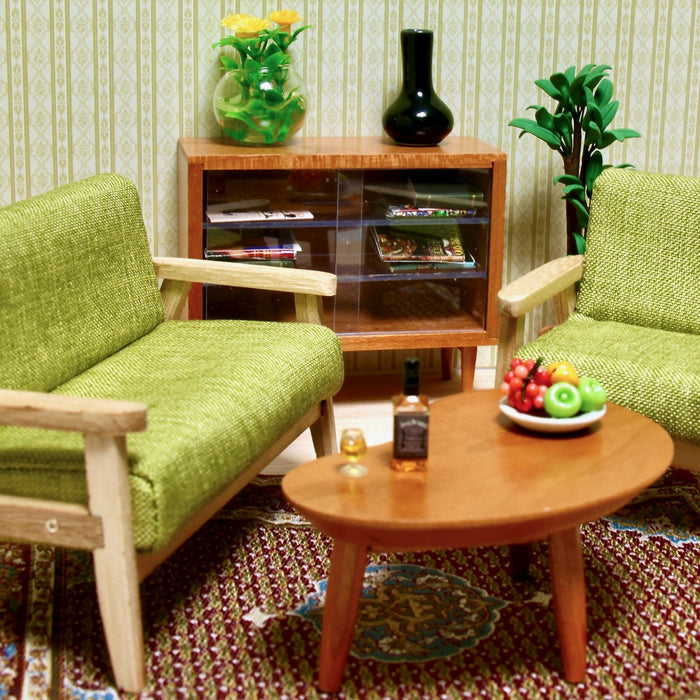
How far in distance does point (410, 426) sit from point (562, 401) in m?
0.38

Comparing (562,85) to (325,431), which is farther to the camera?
(562,85)

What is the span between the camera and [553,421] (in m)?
2.29

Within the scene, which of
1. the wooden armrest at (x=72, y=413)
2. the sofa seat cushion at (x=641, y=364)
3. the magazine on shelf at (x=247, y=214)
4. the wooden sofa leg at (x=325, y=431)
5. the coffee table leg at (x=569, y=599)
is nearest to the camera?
the wooden armrest at (x=72, y=413)

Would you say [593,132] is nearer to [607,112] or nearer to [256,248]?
[607,112]

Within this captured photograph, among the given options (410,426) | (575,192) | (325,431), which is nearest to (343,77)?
(575,192)

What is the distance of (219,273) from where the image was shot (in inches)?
118

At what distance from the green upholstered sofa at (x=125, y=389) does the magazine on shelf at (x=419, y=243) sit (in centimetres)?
76

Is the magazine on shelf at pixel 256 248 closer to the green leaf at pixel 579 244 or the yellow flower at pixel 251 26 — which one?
the yellow flower at pixel 251 26

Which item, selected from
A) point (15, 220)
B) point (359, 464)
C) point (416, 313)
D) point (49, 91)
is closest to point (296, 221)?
point (416, 313)

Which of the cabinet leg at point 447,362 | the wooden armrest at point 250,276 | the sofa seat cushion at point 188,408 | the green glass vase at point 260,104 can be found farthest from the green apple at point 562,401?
the cabinet leg at point 447,362

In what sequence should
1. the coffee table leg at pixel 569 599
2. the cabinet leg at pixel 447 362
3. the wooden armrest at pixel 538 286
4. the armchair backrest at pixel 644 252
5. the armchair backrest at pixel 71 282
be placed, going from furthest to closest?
the cabinet leg at pixel 447 362
the armchair backrest at pixel 644 252
the wooden armrest at pixel 538 286
the armchair backrest at pixel 71 282
the coffee table leg at pixel 569 599

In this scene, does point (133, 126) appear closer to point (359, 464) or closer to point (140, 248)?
point (140, 248)

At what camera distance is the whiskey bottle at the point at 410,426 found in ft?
6.95

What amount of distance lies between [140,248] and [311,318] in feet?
1.60
